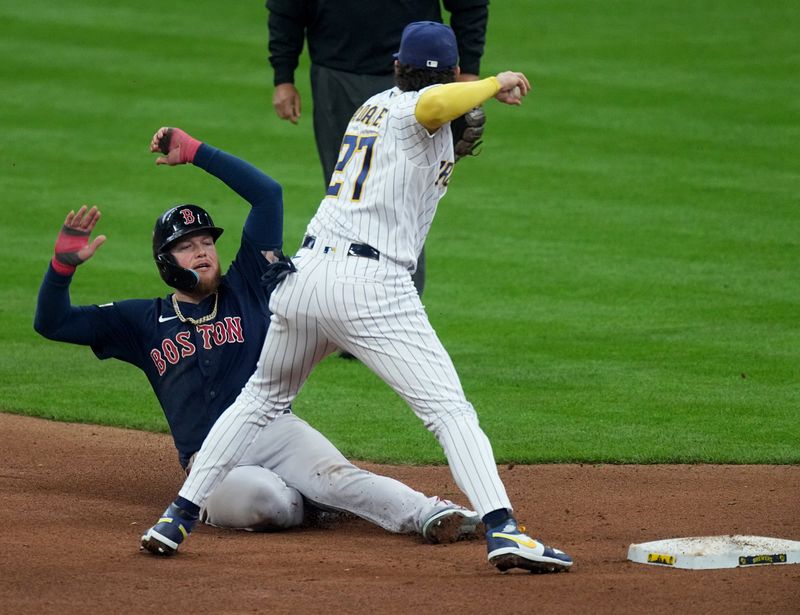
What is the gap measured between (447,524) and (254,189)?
4.78 ft

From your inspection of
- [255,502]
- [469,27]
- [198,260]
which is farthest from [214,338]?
[469,27]

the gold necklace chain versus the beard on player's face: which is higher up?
the beard on player's face

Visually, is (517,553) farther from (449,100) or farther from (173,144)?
(173,144)

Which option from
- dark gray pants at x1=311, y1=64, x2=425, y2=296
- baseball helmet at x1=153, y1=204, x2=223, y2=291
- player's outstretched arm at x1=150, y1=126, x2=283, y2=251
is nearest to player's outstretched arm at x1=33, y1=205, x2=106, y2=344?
baseball helmet at x1=153, y1=204, x2=223, y2=291

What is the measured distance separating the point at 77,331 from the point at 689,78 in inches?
484

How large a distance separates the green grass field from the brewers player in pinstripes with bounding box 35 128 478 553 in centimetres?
111

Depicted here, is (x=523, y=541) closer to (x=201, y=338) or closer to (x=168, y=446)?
(x=201, y=338)

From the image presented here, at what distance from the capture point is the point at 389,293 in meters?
4.45

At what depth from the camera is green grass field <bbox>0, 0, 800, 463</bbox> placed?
7.10 m

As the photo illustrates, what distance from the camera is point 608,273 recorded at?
10156 mm

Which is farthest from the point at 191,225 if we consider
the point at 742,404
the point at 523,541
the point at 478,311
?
the point at 478,311

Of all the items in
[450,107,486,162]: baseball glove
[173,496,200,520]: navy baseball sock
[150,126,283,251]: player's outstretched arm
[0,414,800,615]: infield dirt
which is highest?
[450,107,486,162]: baseball glove

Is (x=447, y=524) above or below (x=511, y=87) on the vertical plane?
below

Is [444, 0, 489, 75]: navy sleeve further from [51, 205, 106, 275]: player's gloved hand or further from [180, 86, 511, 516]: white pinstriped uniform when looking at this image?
[180, 86, 511, 516]: white pinstriped uniform
